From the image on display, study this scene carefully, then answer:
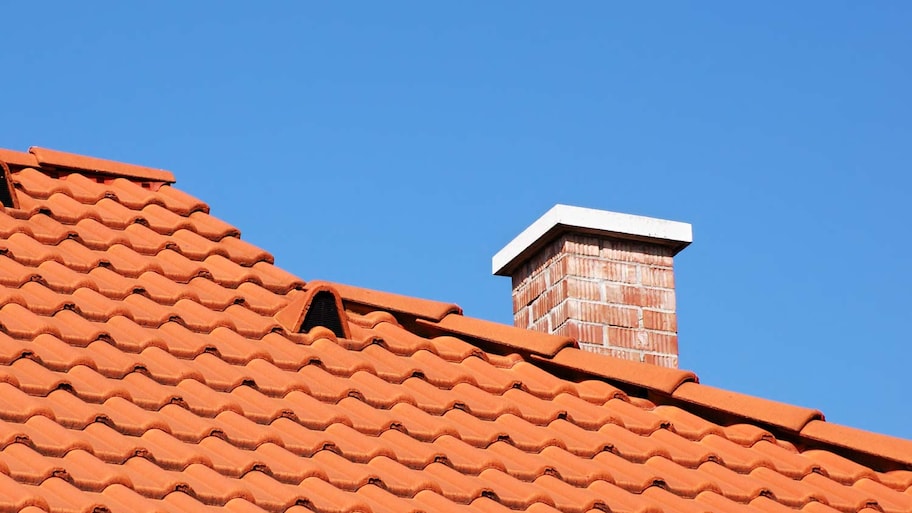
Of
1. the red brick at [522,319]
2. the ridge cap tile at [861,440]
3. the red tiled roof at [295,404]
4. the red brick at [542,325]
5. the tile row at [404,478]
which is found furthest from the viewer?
the red brick at [522,319]

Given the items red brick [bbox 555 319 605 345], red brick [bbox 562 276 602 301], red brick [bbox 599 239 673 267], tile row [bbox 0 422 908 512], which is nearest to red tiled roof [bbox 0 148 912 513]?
tile row [bbox 0 422 908 512]

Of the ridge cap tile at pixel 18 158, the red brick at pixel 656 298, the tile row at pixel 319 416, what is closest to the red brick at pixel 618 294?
the red brick at pixel 656 298

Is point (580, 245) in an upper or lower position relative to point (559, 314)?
upper

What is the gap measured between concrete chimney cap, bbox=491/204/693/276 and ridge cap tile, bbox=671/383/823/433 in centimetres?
192

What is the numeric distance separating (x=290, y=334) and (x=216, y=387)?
2.52 feet

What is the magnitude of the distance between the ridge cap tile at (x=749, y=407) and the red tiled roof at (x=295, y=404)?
0.04 feet

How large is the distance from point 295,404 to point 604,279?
138 inches

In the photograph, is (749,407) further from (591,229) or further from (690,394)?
(591,229)

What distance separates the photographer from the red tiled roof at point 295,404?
5441mm

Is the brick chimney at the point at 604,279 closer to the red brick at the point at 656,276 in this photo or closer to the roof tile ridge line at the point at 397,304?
the red brick at the point at 656,276

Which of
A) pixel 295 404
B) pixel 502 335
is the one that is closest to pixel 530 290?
pixel 502 335

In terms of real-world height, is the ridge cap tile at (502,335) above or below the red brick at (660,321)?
below

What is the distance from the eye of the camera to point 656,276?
9.62 m

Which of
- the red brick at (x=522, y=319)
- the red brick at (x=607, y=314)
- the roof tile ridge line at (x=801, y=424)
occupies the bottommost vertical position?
the roof tile ridge line at (x=801, y=424)
